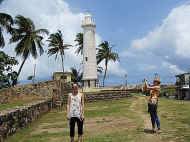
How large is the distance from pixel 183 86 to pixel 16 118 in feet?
111

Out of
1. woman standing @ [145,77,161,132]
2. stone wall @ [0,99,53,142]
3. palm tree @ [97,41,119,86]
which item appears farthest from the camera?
palm tree @ [97,41,119,86]

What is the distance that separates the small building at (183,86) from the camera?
42456mm

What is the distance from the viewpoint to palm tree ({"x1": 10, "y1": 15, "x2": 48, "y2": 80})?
174ft

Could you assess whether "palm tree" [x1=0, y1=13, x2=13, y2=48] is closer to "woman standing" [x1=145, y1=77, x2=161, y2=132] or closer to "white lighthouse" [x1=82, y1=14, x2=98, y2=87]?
"white lighthouse" [x1=82, y1=14, x2=98, y2=87]

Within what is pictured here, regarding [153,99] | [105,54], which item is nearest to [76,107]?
[153,99]

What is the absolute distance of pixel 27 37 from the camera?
53781mm

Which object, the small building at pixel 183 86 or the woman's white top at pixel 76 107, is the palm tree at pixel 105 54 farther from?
the woman's white top at pixel 76 107

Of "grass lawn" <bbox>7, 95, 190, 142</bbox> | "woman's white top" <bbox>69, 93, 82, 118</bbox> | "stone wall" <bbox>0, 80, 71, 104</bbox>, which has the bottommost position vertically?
"grass lawn" <bbox>7, 95, 190, 142</bbox>

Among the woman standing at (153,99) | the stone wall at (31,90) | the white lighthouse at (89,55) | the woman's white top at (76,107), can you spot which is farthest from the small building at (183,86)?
the woman's white top at (76,107)

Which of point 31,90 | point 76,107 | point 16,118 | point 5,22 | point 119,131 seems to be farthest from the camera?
point 5,22

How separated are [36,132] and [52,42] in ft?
173

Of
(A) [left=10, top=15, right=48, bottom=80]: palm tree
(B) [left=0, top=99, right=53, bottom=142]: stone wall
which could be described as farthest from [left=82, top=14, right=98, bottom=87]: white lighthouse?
(B) [left=0, top=99, right=53, bottom=142]: stone wall

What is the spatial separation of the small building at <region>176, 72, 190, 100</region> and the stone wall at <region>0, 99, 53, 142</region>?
81.7ft

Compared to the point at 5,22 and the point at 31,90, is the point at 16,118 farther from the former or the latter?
the point at 5,22
